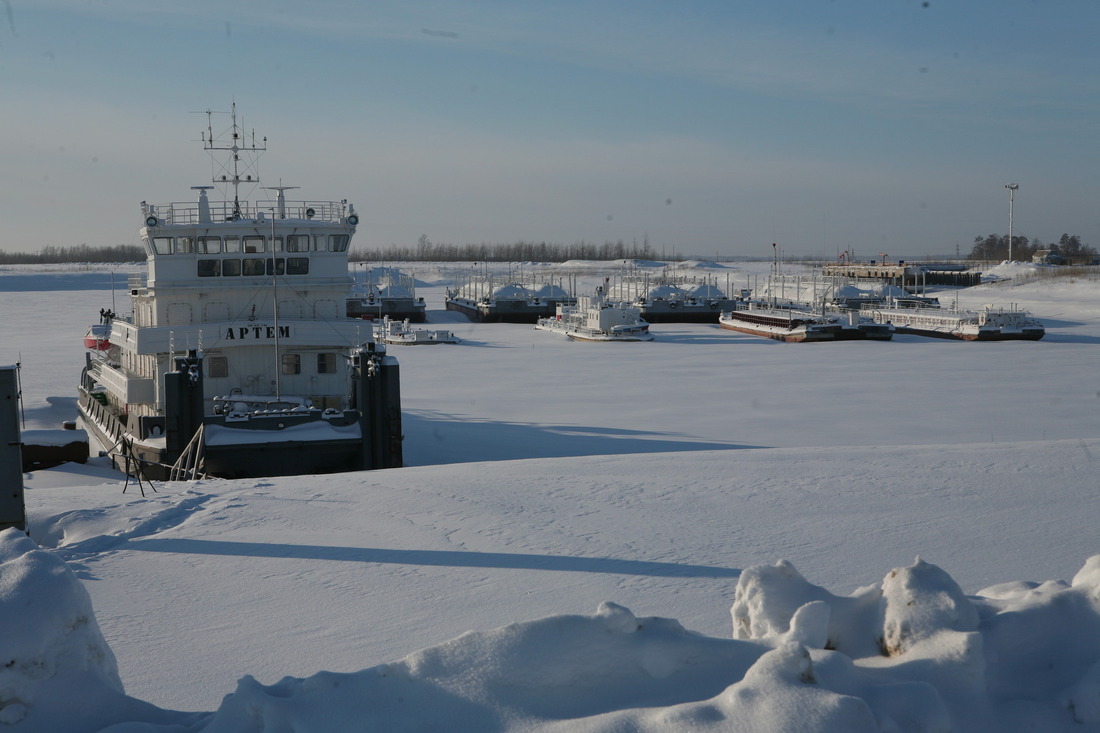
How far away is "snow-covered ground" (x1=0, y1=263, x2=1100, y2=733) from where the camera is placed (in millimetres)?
3549

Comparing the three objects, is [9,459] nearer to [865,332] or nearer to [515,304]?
[865,332]

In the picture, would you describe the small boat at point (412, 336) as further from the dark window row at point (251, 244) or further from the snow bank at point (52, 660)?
the snow bank at point (52, 660)

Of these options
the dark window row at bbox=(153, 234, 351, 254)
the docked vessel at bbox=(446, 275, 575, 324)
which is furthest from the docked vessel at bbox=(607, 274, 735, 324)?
the dark window row at bbox=(153, 234, 351, 254)

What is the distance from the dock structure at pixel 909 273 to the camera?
114 metres

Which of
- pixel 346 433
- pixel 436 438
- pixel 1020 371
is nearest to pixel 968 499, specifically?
pixel 346 433

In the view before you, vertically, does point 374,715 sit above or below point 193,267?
below

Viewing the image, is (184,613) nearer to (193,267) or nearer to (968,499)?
(968,499)

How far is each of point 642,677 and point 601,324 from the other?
5695 centimetres

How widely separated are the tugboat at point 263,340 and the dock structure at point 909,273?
93.2 meters

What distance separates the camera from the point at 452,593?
7094 mm

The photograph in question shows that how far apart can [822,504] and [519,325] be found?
223ft

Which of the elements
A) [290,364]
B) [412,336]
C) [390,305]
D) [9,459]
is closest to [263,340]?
[290,364]

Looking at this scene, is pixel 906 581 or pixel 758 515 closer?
pixel 906 581

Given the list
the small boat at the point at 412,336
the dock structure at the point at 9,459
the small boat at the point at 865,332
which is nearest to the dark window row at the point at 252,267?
the dock structure at the point at 9,459
